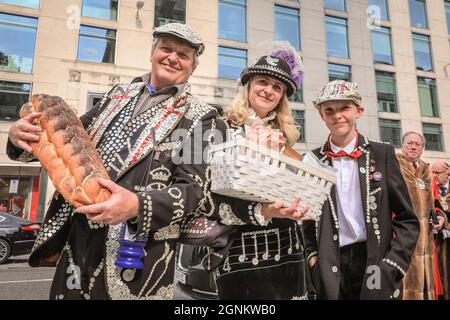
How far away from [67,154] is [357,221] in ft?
5.80

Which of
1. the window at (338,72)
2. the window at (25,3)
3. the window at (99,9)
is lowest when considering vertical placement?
the window at (338,72)

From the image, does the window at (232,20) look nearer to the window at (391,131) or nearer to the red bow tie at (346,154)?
the window at (391,131)

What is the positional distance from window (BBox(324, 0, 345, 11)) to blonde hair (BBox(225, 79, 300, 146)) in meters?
20.0

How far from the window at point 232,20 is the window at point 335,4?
5.36m

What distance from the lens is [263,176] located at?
54.2 inches

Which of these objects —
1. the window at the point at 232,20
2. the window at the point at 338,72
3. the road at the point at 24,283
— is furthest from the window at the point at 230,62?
the road at the point at 24,283

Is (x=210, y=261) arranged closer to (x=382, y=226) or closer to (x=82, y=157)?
(x=82, y=157)

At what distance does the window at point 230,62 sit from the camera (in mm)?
16672

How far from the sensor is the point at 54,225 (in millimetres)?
1405

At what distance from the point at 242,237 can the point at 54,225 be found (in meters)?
0.95

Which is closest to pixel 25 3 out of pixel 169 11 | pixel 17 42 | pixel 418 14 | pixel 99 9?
pixel 17 42

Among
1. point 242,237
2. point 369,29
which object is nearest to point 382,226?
point 242,237

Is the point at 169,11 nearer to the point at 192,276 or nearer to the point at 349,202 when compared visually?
the point at 192,276

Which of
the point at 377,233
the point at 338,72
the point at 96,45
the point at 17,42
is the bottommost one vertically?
the point at 377,233
